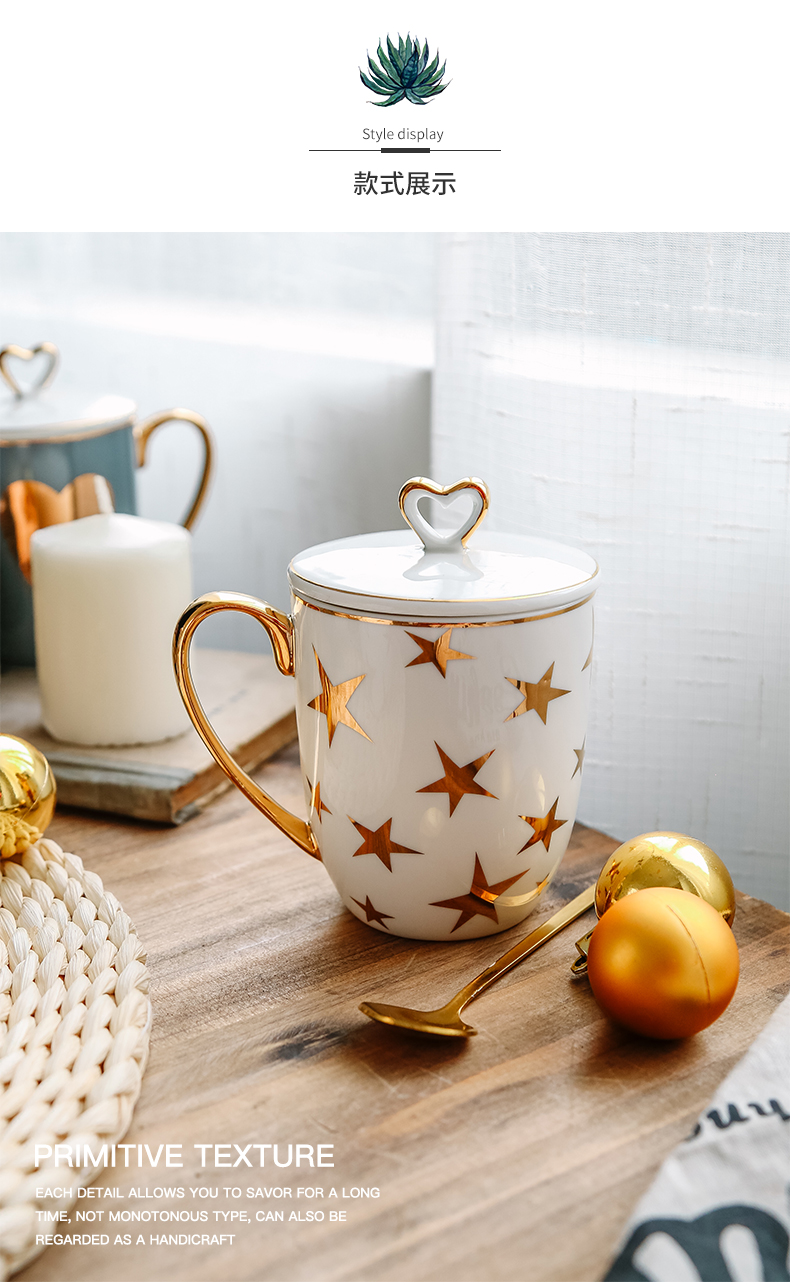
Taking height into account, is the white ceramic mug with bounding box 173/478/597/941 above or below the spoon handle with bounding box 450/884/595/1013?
above

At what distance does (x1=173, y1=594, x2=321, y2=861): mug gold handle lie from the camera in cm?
46

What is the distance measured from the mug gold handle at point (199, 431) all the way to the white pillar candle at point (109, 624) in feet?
0.34

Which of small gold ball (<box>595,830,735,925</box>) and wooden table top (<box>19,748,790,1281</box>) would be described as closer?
wooden table top (<box>19,748,790,1281</box>)

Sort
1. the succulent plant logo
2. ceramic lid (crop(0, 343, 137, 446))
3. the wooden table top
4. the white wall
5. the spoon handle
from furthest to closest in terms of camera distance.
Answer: the white wall
ceramic lid (crop(0, 343, 137, 446))
the succulent plant logo
the spoon handle
the wooden table top

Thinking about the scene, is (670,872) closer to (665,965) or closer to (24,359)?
(665,965)

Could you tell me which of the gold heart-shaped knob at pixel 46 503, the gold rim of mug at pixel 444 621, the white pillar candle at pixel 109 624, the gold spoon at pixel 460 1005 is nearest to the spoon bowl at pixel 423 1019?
the gold spoon at pixel 460 1005

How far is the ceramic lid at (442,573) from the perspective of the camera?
41 cm

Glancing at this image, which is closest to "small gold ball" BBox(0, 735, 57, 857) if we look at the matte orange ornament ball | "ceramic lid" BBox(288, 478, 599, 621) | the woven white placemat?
the woven white placemat

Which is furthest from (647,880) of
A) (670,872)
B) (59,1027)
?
(59,1027)

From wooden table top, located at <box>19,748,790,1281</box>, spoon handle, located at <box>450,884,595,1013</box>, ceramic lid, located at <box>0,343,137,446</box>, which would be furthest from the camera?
ceramic lid, located at <box>0,343,137,446</box>

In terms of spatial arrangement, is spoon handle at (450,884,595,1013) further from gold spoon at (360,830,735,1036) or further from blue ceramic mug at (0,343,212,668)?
blue ceramic mug at (0,343,212,668)

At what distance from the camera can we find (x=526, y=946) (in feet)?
1.51

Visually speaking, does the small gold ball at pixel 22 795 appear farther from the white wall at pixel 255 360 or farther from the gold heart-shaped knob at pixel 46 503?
the white wall at pixel 255 360

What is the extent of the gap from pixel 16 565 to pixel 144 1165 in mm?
466
